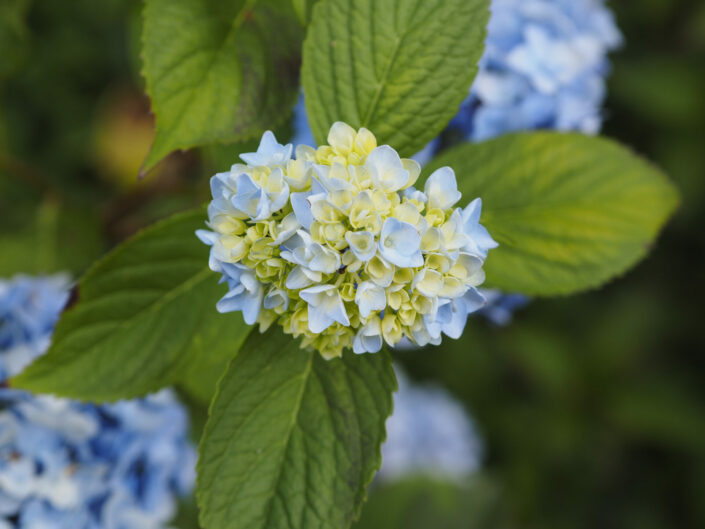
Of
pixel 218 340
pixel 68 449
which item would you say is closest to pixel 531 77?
pixel 218 340

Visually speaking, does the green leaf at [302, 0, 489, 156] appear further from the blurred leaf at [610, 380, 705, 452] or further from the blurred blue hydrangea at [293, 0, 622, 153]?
the blurred leaf at [610, 380, 705, 452]

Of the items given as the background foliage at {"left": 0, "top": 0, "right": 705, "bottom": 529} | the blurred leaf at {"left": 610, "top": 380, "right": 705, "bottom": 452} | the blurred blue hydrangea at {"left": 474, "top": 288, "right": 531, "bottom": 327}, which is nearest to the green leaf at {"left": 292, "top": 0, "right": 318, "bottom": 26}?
the blurred blue hydrangea at {"left": 474, "top": 288, "right": 531, "bottom": 327}

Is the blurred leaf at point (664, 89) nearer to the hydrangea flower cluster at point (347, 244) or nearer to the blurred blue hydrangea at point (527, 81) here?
the blurred blue hydrangea at point (527, 81)

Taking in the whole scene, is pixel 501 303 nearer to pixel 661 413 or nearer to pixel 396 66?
pixel 396 66

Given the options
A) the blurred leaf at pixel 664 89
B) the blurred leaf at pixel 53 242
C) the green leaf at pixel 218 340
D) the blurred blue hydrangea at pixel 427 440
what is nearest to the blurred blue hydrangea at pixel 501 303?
the green leaf at pixel 218 340

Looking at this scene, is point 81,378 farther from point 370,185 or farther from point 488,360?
point 488,360

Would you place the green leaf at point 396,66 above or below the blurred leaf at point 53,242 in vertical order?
above
